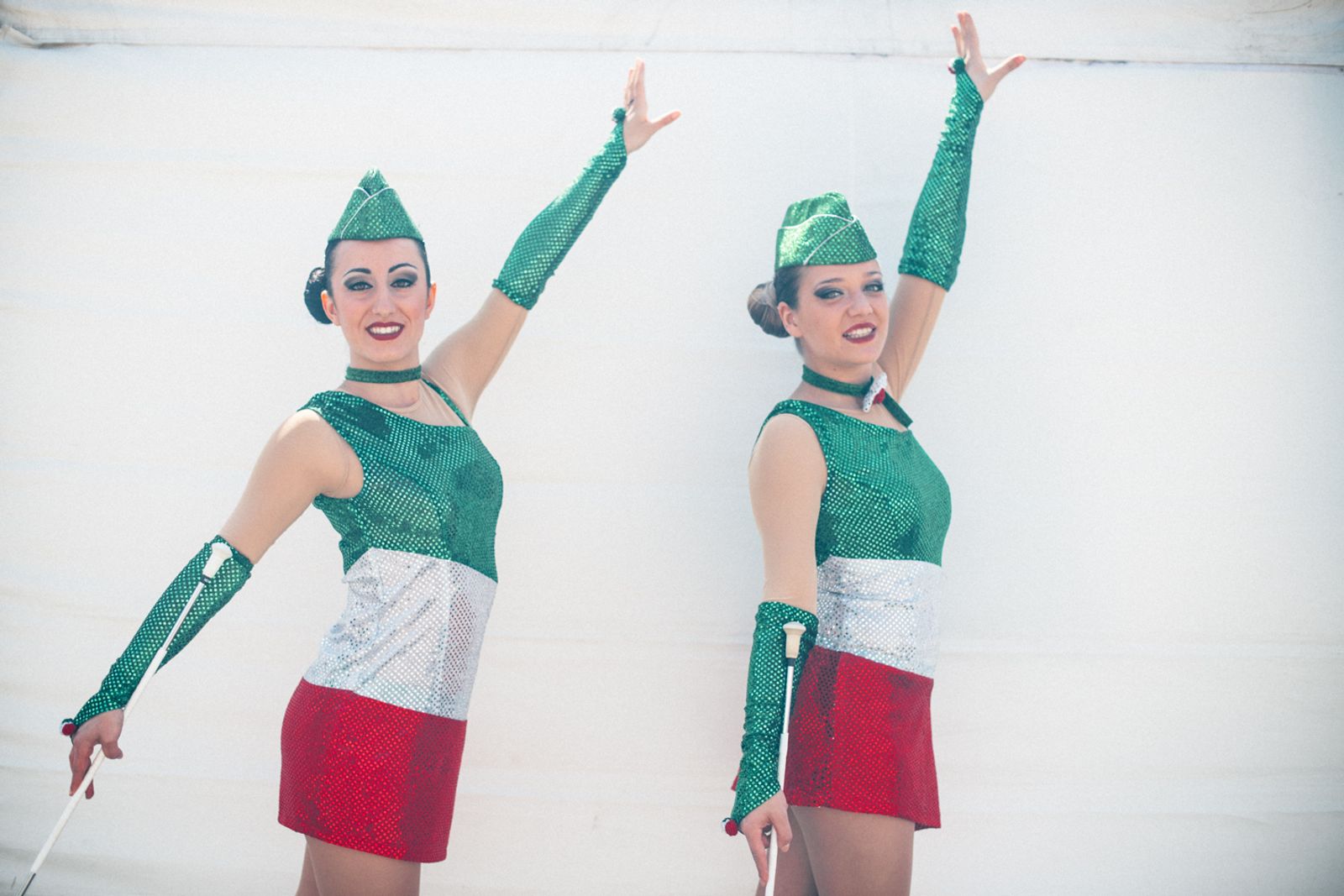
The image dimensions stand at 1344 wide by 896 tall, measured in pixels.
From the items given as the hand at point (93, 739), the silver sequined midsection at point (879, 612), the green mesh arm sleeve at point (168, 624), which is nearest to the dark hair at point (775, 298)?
the silver sequined midsection at point (879, 612)

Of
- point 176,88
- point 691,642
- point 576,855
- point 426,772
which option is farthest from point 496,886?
point 176,88

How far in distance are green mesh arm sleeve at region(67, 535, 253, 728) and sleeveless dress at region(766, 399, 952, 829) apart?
37.9 inches

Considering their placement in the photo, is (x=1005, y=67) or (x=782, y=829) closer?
(x=782, y=829)

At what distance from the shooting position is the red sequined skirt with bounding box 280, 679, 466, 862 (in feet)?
5.70

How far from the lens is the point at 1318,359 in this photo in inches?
104

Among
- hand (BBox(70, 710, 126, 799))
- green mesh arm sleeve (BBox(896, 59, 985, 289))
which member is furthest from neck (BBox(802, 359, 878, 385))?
hand (BBox(70, 710, 126, 799))

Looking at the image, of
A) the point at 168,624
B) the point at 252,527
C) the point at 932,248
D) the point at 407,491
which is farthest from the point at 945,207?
the point at 168,624

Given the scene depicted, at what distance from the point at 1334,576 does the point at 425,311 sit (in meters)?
2.17

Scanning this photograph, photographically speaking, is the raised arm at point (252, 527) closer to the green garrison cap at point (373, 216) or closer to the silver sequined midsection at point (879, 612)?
the green garrison cap at point (373, 216)

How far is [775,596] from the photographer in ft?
5.83

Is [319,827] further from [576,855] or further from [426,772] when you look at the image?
[576,855]

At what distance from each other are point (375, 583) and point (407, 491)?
16 cm

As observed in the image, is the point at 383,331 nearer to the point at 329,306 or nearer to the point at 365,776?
the point at 329,306

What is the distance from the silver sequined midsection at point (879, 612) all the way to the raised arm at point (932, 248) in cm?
44
